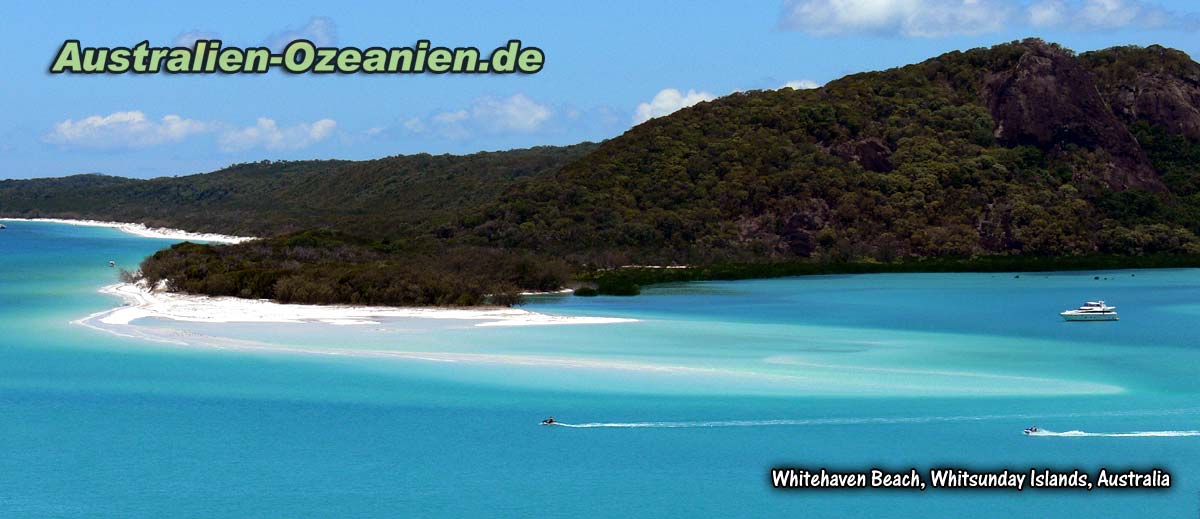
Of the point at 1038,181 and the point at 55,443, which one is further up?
the point at 1038,181

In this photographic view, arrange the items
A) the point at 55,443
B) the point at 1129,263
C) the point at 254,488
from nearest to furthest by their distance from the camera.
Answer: the point at 254,488
the point at 55,443
the point at 1129,263

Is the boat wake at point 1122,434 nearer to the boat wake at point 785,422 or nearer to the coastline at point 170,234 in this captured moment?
the boat wake at point 785,422

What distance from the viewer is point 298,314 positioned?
164 ft

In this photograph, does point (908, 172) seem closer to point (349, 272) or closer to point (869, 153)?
point (869, 153)

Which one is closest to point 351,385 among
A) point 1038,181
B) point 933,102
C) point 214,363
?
point 214,363

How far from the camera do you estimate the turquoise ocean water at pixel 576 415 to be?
22.8 m

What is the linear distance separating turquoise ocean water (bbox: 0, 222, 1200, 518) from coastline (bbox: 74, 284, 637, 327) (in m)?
1.72

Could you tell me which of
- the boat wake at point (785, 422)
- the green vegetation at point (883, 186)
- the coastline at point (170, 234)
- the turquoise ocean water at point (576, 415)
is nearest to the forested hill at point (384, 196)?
the coastline at point (170, 234)

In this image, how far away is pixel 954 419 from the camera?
2883 cm

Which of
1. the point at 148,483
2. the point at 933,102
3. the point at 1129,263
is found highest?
the point at 933,102

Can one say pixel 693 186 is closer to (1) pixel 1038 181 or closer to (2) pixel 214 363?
(1) pixel 1038 181

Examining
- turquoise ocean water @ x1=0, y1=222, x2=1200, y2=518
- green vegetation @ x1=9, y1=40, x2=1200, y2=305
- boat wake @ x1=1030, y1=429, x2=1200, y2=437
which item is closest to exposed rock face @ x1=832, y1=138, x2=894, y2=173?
green vegetation @ x1=9, y1=40, x2=1200, y2=305

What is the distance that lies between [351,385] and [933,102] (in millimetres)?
88235

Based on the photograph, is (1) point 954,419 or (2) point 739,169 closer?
(1) point 954,419
